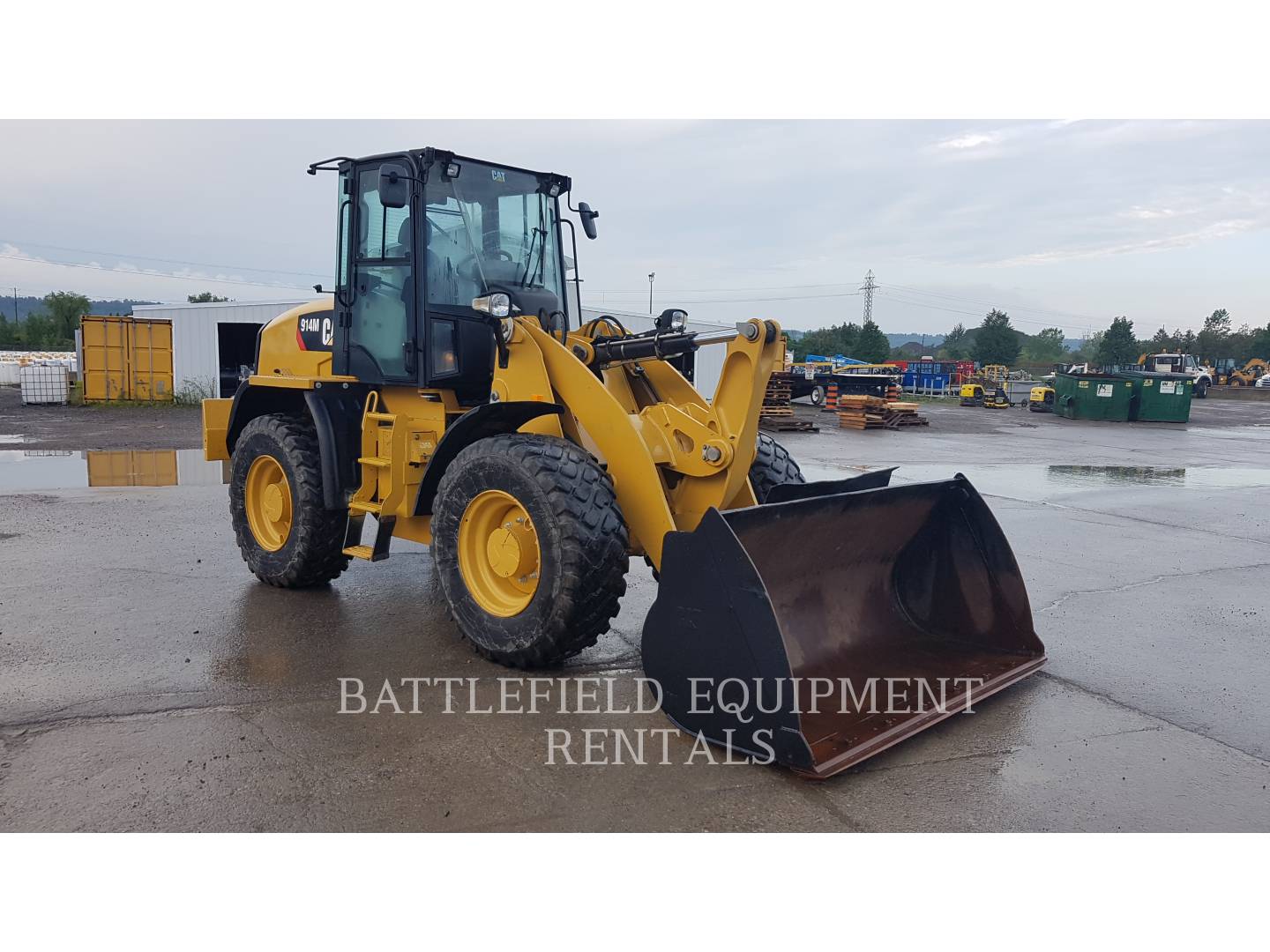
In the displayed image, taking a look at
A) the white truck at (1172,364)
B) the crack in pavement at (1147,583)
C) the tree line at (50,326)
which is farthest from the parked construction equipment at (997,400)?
the tree line at (50,326)

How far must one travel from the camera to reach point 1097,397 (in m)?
31.4

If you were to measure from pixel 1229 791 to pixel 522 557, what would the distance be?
3283 mm

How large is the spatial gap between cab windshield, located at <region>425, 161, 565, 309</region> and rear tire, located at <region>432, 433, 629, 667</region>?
128 cm

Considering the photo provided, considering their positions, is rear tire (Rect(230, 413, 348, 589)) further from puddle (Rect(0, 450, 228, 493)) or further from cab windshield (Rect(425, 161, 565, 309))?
puddle (Rect(0, 450, 228, 493))

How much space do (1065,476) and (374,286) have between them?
40.6 feet

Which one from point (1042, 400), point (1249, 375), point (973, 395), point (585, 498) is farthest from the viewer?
point (1249, 375)

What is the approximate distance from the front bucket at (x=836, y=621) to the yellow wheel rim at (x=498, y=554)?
3.03 feet

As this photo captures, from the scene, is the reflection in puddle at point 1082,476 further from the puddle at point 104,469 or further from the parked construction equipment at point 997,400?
the parked construction equipment at point 997,400

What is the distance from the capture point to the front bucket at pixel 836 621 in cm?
374

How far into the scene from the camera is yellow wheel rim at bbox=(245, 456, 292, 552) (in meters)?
6.54

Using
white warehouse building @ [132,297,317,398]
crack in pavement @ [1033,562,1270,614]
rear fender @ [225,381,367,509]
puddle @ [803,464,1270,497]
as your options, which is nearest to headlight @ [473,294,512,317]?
rear fender @ [225,381,367,509]

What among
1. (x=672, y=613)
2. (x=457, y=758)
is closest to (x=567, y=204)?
(x=672, y=613)

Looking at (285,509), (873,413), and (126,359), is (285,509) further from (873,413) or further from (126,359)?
(126,359)

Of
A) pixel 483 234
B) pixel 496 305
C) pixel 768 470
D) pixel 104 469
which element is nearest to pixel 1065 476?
pixel 768 470
